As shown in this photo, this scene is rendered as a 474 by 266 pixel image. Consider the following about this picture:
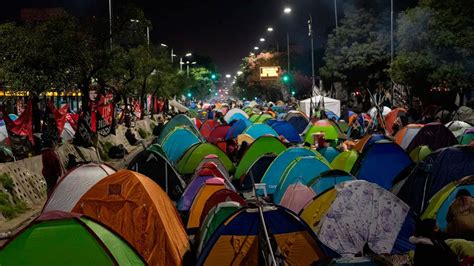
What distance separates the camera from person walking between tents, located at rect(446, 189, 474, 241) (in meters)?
7.46

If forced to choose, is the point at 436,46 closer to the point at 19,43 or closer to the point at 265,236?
the point at 19,43

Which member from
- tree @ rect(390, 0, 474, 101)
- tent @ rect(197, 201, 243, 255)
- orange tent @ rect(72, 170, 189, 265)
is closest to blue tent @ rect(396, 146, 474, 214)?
tent @ rect(197, 201, 243, 255)

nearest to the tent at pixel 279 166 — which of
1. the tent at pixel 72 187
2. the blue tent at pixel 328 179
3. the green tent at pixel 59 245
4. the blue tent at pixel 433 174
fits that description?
the blue tent at pixel 433 174

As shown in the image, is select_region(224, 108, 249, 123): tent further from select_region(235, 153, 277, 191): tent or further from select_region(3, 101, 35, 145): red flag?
select_region(235, 153, 277, 191): tent

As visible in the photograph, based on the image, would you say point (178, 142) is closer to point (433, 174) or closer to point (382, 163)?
point (382, 163)

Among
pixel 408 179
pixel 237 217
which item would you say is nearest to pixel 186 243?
pixel 237 217

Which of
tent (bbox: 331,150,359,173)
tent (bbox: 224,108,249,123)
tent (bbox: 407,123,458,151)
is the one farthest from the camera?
tent (bbox: 224,108,249,123)

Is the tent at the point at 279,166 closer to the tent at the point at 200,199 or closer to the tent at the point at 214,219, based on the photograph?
the tent at the point at 200,199

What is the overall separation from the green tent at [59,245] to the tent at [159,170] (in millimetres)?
7176

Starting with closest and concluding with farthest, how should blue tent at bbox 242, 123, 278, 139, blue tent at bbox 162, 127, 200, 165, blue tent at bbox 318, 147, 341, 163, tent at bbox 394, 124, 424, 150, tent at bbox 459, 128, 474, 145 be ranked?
blue tent at bbox 318, 147, 341, 163 < tent at bbox 459, 128, 474, 145 < tent at bbox 394, 124, 424, 150 < blue tent at bbox 162, 127, 200, 165 < blue tent at bbox 242, 123, 278, 139

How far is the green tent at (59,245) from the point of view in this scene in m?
7.03

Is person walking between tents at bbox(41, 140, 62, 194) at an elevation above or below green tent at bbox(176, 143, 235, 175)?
above

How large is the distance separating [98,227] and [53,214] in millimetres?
574

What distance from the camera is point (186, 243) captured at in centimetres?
959
